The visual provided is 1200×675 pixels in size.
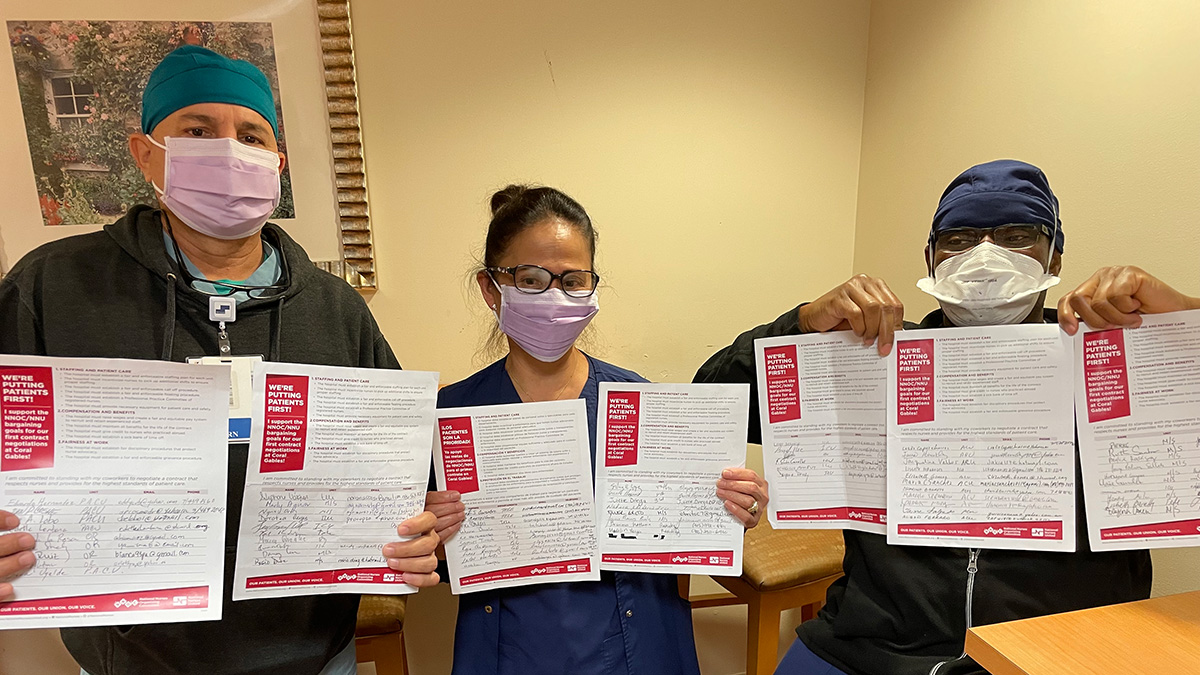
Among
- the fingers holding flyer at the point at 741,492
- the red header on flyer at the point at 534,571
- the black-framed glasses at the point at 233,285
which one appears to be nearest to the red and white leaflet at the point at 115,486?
the black-framed glasses at the point at 233,285

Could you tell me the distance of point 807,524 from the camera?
1158 mm

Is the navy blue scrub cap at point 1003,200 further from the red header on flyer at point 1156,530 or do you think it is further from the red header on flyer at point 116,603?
the red header on flyer at point 116,603

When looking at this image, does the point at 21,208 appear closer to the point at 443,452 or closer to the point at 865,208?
the point at 443,452

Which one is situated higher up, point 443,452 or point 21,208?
point 21,208

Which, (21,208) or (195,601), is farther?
(21,208)

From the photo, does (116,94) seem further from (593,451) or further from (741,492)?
(741,492)

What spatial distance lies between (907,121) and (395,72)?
1.87 meters

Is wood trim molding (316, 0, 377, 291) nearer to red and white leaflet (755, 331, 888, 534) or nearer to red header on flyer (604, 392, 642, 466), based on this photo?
red header on flyer (604, 392, 642, 466)

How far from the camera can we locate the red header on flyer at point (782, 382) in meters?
1.13

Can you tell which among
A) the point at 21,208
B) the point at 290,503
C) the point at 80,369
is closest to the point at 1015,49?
the point at 290,503

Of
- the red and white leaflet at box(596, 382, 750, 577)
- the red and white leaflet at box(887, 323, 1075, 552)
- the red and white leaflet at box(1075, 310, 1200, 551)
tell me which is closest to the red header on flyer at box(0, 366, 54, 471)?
the red and white leaflet at box(596, 382, 750, 577)

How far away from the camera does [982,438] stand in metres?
1.05

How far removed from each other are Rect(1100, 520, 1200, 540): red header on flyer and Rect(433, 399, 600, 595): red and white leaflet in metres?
0.92

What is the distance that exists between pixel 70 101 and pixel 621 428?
2.05 metres
